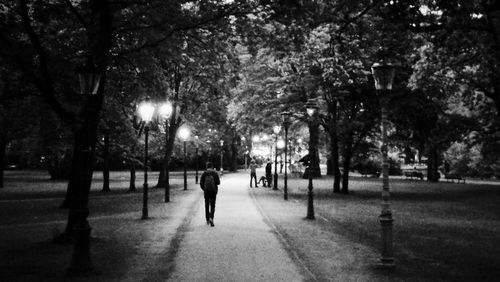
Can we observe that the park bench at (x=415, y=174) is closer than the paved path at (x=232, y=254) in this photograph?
No

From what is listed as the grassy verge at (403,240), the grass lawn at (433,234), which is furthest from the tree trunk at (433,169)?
the grassy verge at (403,240)

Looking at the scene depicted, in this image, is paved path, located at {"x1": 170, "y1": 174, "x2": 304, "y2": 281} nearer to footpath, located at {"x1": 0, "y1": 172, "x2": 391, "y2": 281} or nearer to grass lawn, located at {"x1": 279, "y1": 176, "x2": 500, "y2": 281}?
footpath, located at {"x1": 0, "y1": 172, "x2": 391, "y2": 281}

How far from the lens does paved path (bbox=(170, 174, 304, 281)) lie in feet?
30.9

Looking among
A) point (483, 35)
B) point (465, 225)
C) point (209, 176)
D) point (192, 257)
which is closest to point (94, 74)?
point (192, 257)

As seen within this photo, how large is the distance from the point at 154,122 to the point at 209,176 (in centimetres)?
2210

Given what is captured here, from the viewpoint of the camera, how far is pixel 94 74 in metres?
10.9

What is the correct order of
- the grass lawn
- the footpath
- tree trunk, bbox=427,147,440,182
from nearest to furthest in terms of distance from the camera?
the footpath, the grass lawn, tree trunk, bbox=427,147,440,182

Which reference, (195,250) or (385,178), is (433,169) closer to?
(385,178)

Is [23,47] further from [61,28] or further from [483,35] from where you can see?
[483,35]

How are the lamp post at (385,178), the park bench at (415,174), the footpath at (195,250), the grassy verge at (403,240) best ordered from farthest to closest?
the park bench at (415,174), the lamp post at (385,178), the grassy verge at (403,240), the footpath at (195,250)

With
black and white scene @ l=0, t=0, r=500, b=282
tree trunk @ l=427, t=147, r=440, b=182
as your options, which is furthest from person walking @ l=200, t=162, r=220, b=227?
tree trunk @ l=427, t=147, r=440, b=182

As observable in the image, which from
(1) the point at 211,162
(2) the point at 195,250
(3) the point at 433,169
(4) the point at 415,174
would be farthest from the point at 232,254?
(4) the point at 415,174

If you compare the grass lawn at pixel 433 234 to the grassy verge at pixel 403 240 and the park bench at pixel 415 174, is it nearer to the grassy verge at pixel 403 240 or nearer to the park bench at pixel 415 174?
the grassy verge at pixel 403 240

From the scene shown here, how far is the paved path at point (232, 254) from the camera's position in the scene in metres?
9.42
